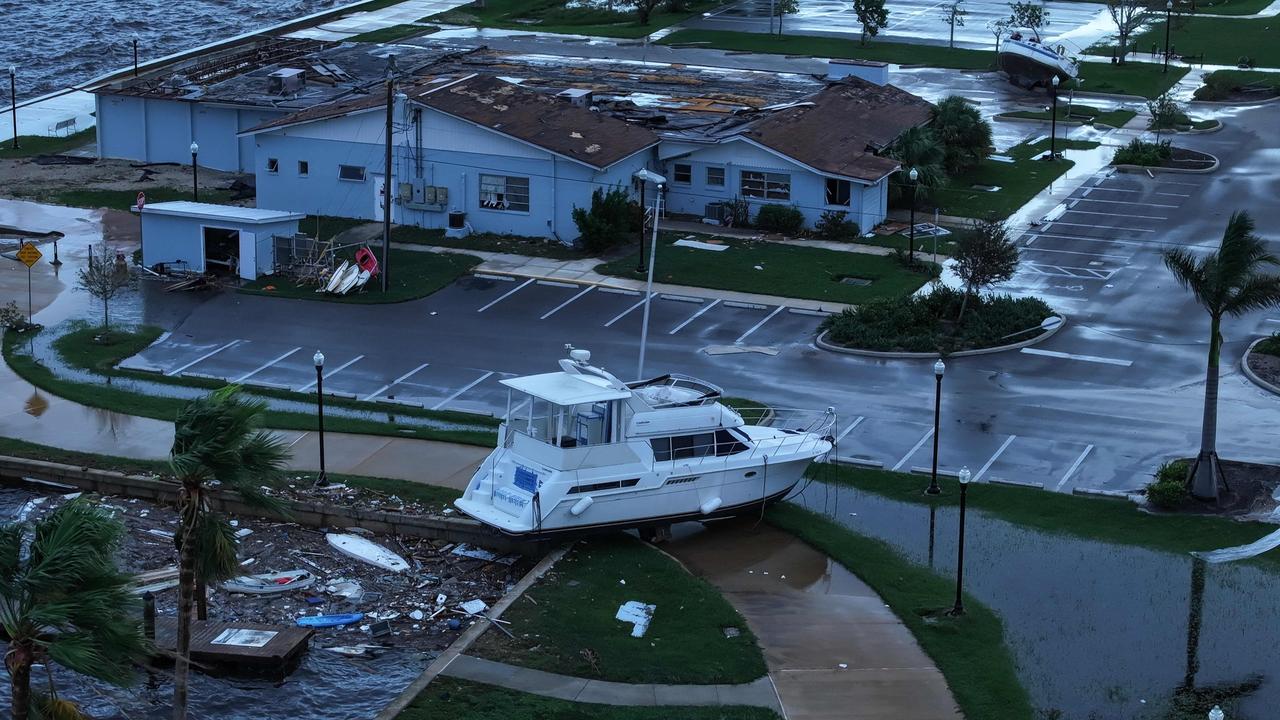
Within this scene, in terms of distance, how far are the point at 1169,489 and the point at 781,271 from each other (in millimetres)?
19179

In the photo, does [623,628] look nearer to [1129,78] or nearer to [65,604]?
[65,604]

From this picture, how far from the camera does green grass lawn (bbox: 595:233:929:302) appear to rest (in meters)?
45.9

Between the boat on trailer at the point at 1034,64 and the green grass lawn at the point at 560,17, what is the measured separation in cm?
2133

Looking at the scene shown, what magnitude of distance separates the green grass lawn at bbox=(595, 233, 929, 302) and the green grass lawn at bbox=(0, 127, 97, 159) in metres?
27.4

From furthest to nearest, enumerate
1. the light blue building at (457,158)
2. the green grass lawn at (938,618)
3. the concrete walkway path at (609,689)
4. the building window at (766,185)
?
1. the building window at (766,185)
2. the light blue building at (457,158)
3. the green grass lawn at (938,618)
4. the concrete walkway path at (609,689)

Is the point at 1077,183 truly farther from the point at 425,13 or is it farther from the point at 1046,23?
the point at 425,13

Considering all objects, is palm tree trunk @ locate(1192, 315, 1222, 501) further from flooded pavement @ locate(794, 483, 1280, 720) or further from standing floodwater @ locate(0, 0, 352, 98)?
standing floodwater @ locate(0, 0, 352, 98)

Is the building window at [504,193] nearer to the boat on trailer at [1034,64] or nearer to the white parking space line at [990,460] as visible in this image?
A: the white parking space line at [990,460]

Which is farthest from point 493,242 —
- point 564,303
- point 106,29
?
point 106,29

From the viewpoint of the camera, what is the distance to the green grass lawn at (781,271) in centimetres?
4591

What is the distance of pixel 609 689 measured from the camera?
76.9 ft

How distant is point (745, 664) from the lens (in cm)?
2412

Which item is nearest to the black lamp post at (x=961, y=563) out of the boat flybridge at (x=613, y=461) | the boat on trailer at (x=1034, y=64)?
the boat flybridge at (x=613, y=461)

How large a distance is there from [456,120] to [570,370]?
24315mm
